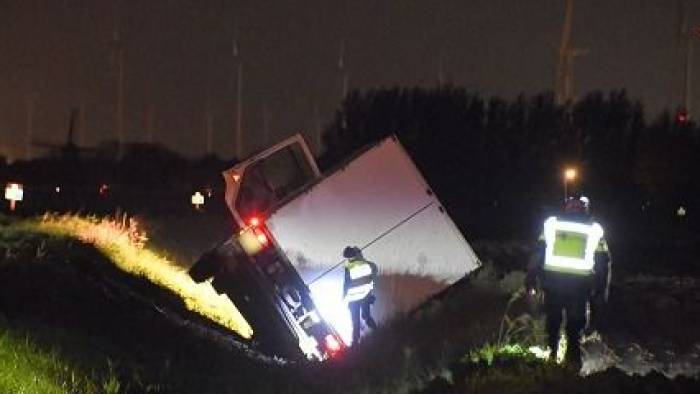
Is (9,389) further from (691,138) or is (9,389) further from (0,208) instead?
(691,138)

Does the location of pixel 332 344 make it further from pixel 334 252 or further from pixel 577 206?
pixel 577 206

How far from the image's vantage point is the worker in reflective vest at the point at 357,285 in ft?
41.1

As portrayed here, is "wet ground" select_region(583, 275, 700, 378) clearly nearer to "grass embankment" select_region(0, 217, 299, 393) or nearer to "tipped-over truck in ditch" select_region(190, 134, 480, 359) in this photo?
"tipped-over truck in ditch" select_region(190, 134, 480, 359)

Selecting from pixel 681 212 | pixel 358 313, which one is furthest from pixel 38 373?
pixel 681 212

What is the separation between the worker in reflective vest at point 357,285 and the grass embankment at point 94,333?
4.19 feet

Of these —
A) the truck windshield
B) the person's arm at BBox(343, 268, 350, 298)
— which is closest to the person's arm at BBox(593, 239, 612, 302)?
the person's arm at BBox(343, 268, 350, 298)

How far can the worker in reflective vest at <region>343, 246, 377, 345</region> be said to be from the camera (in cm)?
1252

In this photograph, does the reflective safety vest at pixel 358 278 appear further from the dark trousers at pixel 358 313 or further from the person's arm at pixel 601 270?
the person's arm at pixel 601 270

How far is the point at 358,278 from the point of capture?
41.2 ft

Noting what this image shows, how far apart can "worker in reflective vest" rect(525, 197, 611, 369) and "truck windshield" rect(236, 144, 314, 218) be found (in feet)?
18.8

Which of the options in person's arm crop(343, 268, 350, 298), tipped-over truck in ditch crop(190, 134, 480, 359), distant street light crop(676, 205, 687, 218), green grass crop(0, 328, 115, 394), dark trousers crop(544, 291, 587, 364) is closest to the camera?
green grass crop(0, 328, 115, 394)

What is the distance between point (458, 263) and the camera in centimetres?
1406

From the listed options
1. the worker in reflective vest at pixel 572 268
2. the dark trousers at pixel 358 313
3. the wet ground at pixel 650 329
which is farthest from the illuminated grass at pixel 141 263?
the worker in reflective vest at pixel 572 268

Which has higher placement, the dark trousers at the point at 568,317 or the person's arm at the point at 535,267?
the person's arm at the point at 535,267
